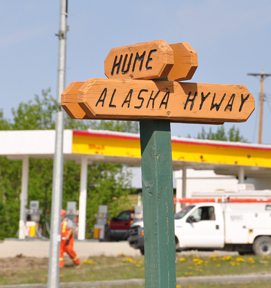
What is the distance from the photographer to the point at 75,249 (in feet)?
71.2

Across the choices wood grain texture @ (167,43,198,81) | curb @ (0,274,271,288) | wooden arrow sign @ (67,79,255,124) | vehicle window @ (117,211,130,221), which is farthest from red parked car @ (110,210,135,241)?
wood grain texture @ (167,43,198,81)

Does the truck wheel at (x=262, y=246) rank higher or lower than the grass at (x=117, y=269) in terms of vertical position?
higher

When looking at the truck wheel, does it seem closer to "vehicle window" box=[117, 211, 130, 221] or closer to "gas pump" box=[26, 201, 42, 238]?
"gas pump" box=[26, 201, 42, 238]

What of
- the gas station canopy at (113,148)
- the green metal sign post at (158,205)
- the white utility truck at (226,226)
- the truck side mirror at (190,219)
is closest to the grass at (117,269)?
the white utility truck at (226,226)

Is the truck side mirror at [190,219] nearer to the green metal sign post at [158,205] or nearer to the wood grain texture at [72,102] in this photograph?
the green metal sign post at [158,205]

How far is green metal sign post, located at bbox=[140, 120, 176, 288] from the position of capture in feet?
12.4

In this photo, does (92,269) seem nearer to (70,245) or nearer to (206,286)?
(70,245)

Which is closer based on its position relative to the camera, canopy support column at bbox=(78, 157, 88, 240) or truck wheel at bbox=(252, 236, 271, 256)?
truck wheel at bbox=(252, 236, 271, 256)

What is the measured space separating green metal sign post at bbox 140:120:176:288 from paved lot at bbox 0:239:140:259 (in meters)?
16.7

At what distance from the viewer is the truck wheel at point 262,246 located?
67.7 ft

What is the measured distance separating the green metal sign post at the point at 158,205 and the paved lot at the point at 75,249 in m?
16.7

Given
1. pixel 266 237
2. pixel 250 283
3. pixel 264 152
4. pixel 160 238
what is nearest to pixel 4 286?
pixel 250 283

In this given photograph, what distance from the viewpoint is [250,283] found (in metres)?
13.1

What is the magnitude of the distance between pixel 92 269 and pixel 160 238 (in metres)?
12.8
